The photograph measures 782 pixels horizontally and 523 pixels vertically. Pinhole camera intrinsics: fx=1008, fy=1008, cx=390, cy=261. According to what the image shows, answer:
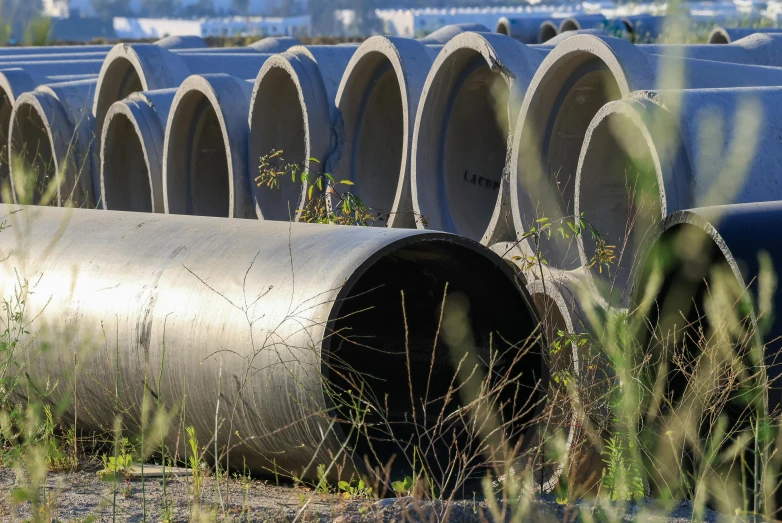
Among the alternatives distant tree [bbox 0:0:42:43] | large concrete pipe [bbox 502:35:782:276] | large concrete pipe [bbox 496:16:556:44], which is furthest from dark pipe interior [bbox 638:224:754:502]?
large concrete pipe [bbox 496:16:556:44]

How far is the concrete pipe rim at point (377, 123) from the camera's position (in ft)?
18.6

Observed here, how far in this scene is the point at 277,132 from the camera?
6867 millimetres

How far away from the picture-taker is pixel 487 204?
604cm

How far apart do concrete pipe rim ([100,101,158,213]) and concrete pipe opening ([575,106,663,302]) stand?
3638 mm

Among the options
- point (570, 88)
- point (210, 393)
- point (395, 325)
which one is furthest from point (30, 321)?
point (570, 88)

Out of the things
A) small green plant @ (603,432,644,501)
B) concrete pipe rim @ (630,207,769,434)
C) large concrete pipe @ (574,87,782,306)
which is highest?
large concrete pipe @ (574,87,782,306)

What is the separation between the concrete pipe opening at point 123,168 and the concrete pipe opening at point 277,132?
122 cm

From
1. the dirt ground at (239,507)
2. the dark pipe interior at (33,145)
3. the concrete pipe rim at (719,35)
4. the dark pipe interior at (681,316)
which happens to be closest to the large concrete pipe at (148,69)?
Answer: the dark pipe interior at (33,145)

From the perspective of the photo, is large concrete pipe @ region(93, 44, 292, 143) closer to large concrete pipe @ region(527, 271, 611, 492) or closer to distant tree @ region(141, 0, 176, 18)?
large concrete pipe @ region(527, 271, 611, 492)

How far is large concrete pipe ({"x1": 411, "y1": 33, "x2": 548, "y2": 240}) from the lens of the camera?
510 cm

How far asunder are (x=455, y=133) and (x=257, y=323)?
3055 mm

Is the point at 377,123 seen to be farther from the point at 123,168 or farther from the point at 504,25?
the point at 504,25

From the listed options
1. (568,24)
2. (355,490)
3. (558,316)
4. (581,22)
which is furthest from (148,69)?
(581,22)

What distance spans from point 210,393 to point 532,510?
1.11 meters
